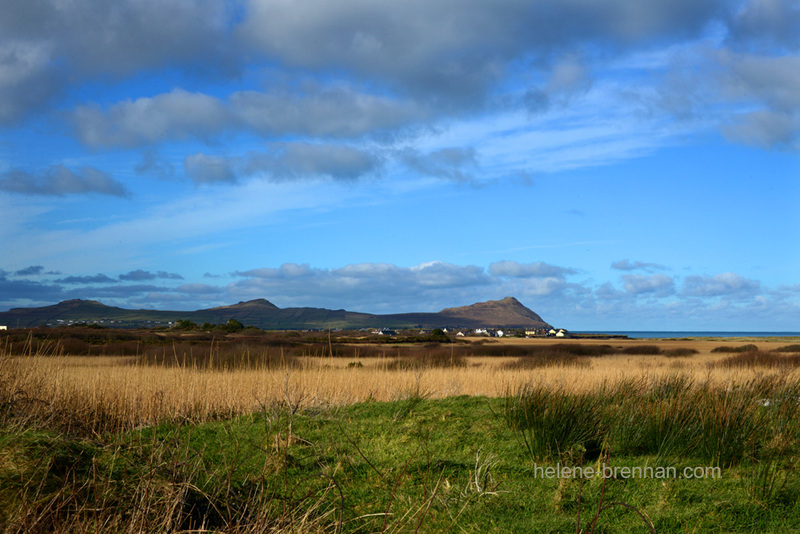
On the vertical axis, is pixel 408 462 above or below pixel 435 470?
above

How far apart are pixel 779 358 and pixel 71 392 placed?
32.0 m

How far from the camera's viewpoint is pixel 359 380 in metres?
14.8

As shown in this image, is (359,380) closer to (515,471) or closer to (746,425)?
(515,471)

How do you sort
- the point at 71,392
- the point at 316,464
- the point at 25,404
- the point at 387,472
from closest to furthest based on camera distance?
the point at 387,472 → the point at 316,464 → the point at 25,404 → the point at 71,392

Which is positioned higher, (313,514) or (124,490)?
(124,490)

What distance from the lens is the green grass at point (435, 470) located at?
4441 mm

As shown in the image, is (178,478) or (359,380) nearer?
(178,478)

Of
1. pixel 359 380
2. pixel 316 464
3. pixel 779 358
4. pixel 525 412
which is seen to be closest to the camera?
pixel 316 464

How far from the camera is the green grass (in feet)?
Answer: 14.6

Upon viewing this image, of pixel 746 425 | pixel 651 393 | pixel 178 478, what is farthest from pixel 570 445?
pixel 178 478

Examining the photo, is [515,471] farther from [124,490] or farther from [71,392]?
[71,392]

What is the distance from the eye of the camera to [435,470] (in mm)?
6906

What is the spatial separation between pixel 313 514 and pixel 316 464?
6.13 feet

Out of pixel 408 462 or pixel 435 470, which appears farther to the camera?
pixel 435 470
